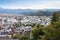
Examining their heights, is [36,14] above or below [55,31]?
below

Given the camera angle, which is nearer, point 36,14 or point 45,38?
point 45,38

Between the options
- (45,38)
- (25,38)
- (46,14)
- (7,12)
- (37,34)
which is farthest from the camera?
(7,12)

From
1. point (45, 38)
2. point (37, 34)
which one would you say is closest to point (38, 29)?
point (37, 34)

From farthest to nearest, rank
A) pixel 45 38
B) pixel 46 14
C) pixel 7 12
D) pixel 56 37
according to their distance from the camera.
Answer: pixel 7 12, pixel 46 14, pixel 45 38, pixel 56 37

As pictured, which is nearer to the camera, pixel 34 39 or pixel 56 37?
pixel 56 37

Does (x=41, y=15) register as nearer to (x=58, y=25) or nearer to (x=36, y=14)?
(x=36, y=14)

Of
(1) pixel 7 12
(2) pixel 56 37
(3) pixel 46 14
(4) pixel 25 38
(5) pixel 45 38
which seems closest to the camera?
(2) pixel 56 37

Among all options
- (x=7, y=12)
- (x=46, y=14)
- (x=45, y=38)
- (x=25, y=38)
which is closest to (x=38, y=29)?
(x=25, y=38)

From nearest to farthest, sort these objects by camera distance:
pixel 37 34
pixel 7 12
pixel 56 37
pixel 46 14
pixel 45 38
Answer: pixel 56 37, pixel 45 38, pixel 37 34, pixel 46 14, pixel 7 12

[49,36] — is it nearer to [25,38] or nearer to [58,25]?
[58,25]
